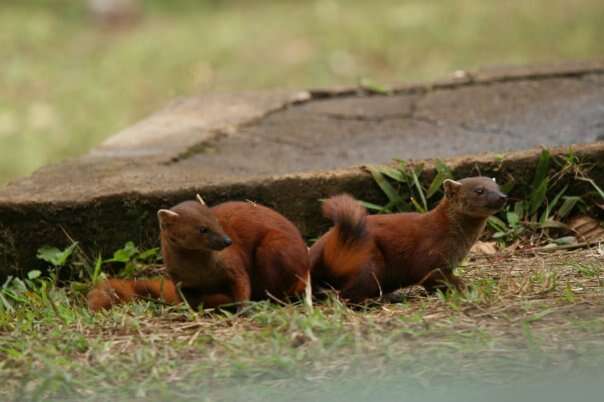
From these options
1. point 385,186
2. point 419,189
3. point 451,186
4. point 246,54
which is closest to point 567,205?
point 419,189

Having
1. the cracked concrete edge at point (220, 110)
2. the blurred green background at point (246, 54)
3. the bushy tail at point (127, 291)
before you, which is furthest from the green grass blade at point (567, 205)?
the blurred green background at point (246, 54)

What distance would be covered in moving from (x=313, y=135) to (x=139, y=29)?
9.07 m

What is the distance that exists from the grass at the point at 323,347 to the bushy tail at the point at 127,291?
181 mm

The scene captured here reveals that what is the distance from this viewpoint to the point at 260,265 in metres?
4.72

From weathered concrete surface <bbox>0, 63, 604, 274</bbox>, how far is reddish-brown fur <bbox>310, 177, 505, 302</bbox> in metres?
0.74

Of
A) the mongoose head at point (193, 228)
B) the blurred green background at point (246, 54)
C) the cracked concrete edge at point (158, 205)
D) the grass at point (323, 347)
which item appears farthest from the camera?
the blurred green background at point (246, 54)

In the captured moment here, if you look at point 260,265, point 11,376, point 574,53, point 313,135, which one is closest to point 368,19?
point 574,53

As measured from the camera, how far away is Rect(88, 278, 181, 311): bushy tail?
15.9 feet

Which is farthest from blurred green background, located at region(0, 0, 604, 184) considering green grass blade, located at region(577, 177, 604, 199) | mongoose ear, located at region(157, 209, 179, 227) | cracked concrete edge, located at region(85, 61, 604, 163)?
mongoose ear, located at region(157, 209, 179, 227)

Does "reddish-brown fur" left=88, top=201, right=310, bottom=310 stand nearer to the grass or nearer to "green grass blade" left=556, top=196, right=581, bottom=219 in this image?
the grass

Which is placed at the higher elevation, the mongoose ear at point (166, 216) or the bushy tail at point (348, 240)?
the mongoose ear at point (166, 216)

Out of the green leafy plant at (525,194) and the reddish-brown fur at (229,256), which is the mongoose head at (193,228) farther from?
the green leafy plant at (525,194)

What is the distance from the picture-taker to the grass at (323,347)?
11.7 ft

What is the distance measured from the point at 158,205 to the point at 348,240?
43.5 inches
